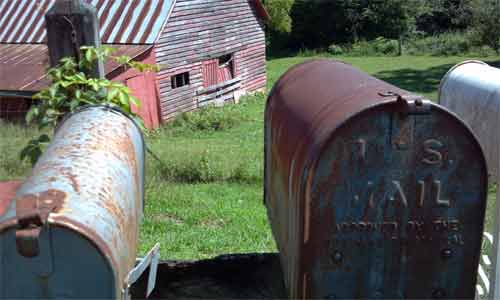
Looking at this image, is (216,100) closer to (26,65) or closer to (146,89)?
(146,89)

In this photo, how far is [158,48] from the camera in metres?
14.9

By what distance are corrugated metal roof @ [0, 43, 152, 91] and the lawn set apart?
216 centimetres

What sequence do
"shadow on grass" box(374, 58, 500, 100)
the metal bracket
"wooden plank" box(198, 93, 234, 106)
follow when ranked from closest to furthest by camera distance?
the metal bracket < "wooden plank" box(198, 93, 234, 106) < "shadow on grass" box(374, 58, 500, 100)

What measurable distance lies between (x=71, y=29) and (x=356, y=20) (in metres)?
32.9

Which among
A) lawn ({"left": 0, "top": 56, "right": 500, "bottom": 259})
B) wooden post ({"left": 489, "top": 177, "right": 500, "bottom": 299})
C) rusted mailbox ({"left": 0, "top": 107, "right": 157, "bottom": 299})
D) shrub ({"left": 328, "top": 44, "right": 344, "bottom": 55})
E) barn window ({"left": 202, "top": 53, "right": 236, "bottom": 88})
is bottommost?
shrub ({"left": 328, "top": 44, "right": 344, "bottom": 55})

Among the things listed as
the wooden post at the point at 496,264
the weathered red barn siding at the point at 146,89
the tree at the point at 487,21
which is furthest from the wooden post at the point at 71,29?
the tree at the point at 487,21

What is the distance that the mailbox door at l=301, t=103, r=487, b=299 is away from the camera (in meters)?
2.62

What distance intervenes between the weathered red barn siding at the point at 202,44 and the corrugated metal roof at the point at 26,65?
1096 millimetres

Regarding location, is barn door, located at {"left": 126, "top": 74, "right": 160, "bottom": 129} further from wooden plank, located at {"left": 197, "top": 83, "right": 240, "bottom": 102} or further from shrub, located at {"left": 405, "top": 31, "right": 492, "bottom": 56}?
shrub, located at {"left": 405, "top": 31, "right": 492, "bottom": 56}

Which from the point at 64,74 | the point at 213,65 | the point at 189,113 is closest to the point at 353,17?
the point at 213,65

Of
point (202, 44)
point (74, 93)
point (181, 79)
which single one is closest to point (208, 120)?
point (181, 79)

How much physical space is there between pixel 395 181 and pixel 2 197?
251 centimetres

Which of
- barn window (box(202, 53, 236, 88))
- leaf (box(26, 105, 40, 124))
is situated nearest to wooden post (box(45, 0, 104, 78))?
leaf (box(26, 105, 40, 124))

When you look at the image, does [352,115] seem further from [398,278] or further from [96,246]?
[96,246]
